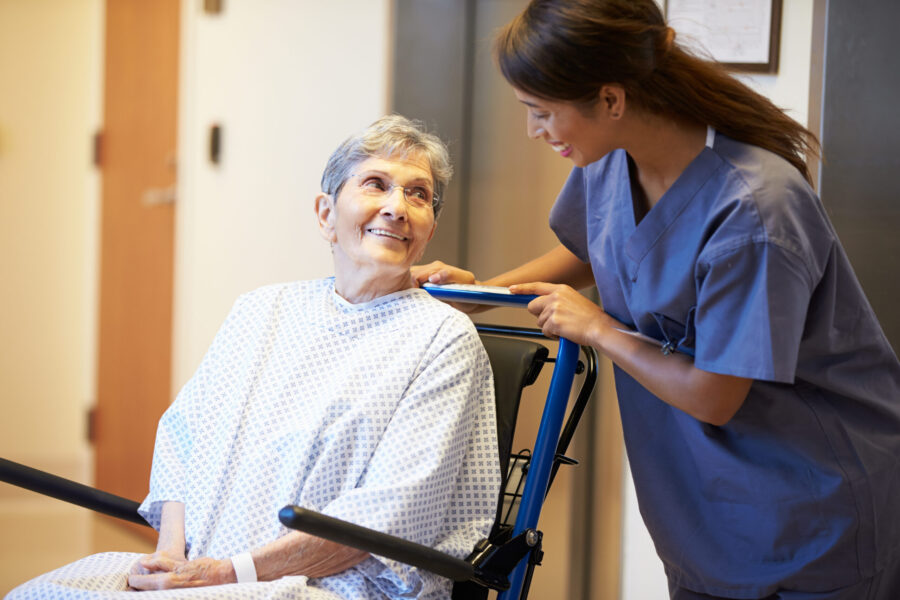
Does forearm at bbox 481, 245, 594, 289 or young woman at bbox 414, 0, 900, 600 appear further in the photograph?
forearm at bbox 481, 245, 594, 289

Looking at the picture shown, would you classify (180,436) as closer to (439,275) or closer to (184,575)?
(184,575)

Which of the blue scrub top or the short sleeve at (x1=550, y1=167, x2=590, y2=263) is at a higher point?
the short sleeve at (x1=550, y1=167, x2=590, y2=263)

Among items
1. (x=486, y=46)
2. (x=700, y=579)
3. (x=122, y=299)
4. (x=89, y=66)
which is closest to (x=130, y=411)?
(x=122, y=299)

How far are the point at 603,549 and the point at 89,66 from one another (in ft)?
10.1

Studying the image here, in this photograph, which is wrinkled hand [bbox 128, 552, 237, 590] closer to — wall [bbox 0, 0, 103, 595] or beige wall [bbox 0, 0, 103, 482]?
wall [bbox 0, 0, 103, 595]

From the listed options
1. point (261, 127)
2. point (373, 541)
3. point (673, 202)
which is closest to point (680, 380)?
point (673, 202)

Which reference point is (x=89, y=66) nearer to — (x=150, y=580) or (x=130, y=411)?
(x=130, y=411)

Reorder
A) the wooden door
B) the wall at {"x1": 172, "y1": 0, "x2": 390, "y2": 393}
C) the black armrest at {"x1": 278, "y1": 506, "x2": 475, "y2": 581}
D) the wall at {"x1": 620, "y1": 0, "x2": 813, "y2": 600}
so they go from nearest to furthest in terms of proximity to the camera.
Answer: the black armrest at {"x1": 278, "y1": 506, "x2": 475, "y2": 581} → the wall at {"x1": 620, "y1": 0, "x2": 813, "y2": 600} → the wall at {"x1": 172, "y1": 0, "x2": 390, "y2": 393} → the wooden door

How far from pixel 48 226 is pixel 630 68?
3365 millimetres

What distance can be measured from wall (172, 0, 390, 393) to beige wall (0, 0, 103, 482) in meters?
1.10

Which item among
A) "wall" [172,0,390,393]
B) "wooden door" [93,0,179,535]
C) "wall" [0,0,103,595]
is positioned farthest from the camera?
"wall" [0,0,103,595]

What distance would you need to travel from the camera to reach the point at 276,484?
140 cm

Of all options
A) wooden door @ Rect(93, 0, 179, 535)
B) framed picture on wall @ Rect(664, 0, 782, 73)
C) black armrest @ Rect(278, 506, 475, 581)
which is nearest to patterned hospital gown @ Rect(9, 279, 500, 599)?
black armrest @ Rect(278, 506, 475, 581)

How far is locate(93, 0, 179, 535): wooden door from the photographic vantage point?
10.9 ft
